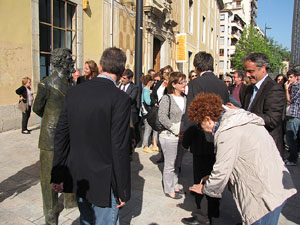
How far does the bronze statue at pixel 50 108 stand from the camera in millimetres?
2977

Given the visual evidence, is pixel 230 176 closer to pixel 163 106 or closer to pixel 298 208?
pixel 163 106

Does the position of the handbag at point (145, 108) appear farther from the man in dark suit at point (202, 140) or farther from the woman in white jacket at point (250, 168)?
the woman in white jacket at point (250, 168)

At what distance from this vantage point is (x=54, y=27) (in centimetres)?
864

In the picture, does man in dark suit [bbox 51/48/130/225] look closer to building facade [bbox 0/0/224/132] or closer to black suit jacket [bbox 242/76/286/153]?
black suit jacket [bbox 242/76/286/153]

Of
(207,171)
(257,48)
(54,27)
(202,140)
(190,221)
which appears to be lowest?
(190,221)

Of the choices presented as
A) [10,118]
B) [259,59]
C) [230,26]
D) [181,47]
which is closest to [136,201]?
[259,59]

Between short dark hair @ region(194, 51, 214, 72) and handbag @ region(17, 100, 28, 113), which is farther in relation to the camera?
handbag @ region(17, 100, 28, 113)

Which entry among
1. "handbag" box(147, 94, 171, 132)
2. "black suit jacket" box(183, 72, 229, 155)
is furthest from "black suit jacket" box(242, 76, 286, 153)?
"handbag" box(147, 94, 171, 132)

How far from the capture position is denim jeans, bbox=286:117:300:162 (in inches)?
224

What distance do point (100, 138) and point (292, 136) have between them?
510 cm

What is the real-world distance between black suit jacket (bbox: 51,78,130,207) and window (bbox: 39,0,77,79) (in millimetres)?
7014

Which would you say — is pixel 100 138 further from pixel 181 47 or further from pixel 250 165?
pixel 181 47

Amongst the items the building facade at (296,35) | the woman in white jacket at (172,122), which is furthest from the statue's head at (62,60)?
the building facade at (296,35)

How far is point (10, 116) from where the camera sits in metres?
7.44
